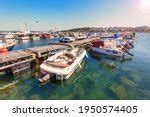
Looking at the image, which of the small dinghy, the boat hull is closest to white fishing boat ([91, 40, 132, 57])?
the boat hull

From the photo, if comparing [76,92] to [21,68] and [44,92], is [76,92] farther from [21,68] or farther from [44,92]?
[21,68]

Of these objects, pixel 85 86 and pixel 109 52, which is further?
pixel 109 52

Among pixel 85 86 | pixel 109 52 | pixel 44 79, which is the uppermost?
pixel 44 79

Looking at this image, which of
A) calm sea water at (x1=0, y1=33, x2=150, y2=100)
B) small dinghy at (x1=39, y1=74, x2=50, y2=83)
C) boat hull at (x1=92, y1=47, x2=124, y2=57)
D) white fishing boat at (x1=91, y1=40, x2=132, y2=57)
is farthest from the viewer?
white fishing boat at (x1=91, y1=40, x2=132, y2=57)

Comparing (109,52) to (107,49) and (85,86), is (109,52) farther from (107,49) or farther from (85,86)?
(85,86)

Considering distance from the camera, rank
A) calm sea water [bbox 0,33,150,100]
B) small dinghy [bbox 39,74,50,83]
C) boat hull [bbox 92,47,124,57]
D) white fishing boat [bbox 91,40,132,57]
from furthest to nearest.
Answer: white fishing boat [bbox 91,40,132,57], boat hull [bbox 92,47,124,57], small dinghy [bbox 39,74,50,83], calm sea water [bbox 0,33,150,100]

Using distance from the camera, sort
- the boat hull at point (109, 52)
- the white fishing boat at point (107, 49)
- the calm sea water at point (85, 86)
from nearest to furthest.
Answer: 1. the calm sea water at point (85, 86)
2. the boat hull at point (109, 52)
3. the white fishing boat at point (107, 49)

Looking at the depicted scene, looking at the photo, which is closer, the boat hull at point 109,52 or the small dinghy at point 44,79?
the small dinghy at point 44,79

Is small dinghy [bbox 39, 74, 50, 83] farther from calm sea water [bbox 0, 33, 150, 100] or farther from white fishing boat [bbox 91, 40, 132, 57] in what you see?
white fishing boat [bbox 91, 40, 132, 57]

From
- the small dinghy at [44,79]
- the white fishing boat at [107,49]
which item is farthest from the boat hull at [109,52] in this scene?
the small dinghy at [44,79]

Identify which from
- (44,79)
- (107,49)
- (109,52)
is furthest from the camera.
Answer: (107,49)

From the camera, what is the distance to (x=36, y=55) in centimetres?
2680

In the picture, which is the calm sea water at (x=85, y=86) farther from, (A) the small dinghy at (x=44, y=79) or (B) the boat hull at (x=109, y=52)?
(B) the boat hull at (x=109, y=52)

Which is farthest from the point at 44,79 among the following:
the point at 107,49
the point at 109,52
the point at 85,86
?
the point at 107,49
